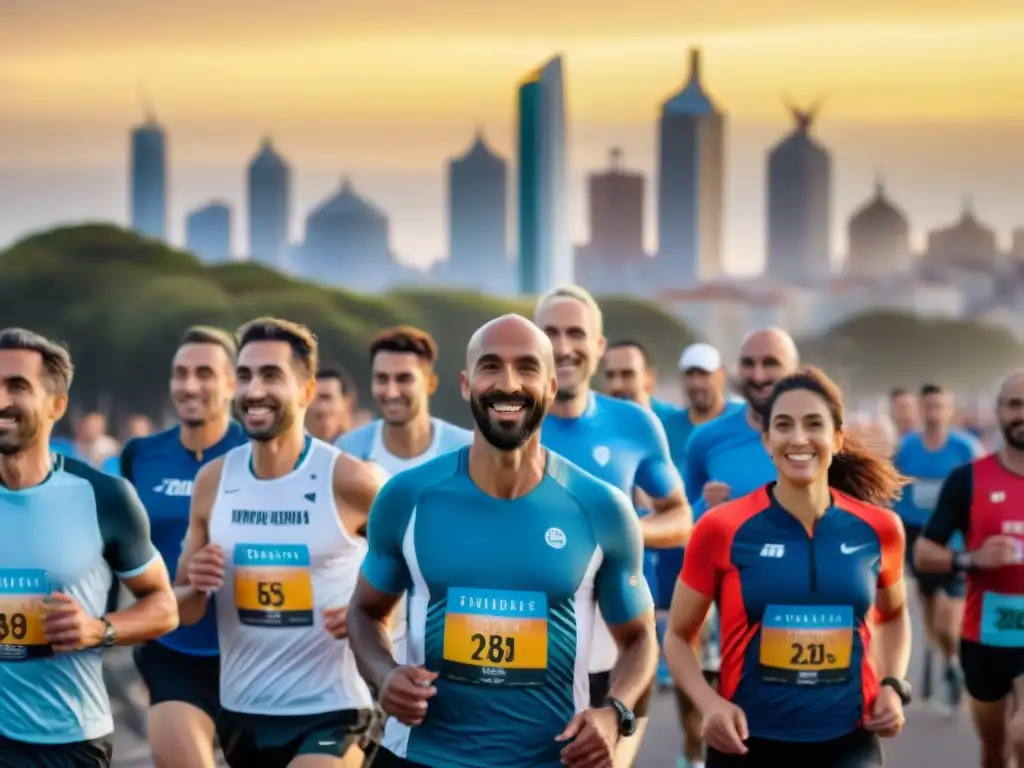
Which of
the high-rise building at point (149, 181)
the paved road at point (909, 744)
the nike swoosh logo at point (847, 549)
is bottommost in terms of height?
the paved road at point (909, 744)

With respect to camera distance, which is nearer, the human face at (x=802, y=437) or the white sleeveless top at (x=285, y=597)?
the human face at (x=802, y=437)

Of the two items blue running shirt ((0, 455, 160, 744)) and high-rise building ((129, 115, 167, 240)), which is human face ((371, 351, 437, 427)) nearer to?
blue running shirt ((0, 455, 160, 744))

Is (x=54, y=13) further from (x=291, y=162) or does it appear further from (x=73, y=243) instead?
(x=291, y=162)

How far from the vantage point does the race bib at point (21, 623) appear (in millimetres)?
5629

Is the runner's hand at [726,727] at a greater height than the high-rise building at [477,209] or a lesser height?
lesser

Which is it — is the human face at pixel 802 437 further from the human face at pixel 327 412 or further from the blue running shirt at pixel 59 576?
the human face at pixel 327 412

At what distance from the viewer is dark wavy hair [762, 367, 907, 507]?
6.04m

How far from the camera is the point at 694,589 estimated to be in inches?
231

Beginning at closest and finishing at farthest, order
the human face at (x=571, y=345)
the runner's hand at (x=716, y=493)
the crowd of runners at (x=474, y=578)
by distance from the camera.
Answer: the crowd of runners at (x=474, y=578) < the human face at (x=571, y=345) < the runner's hand at (x=716, y=493)

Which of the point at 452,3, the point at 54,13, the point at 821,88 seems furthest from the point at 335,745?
the point at 821,88

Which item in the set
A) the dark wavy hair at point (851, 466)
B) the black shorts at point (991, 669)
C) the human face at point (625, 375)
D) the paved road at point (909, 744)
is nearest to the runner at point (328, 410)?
the human face at point (625, 375)

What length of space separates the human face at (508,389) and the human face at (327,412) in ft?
20.2

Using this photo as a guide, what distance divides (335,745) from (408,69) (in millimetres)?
61596

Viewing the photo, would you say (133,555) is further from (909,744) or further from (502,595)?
(909,744)
